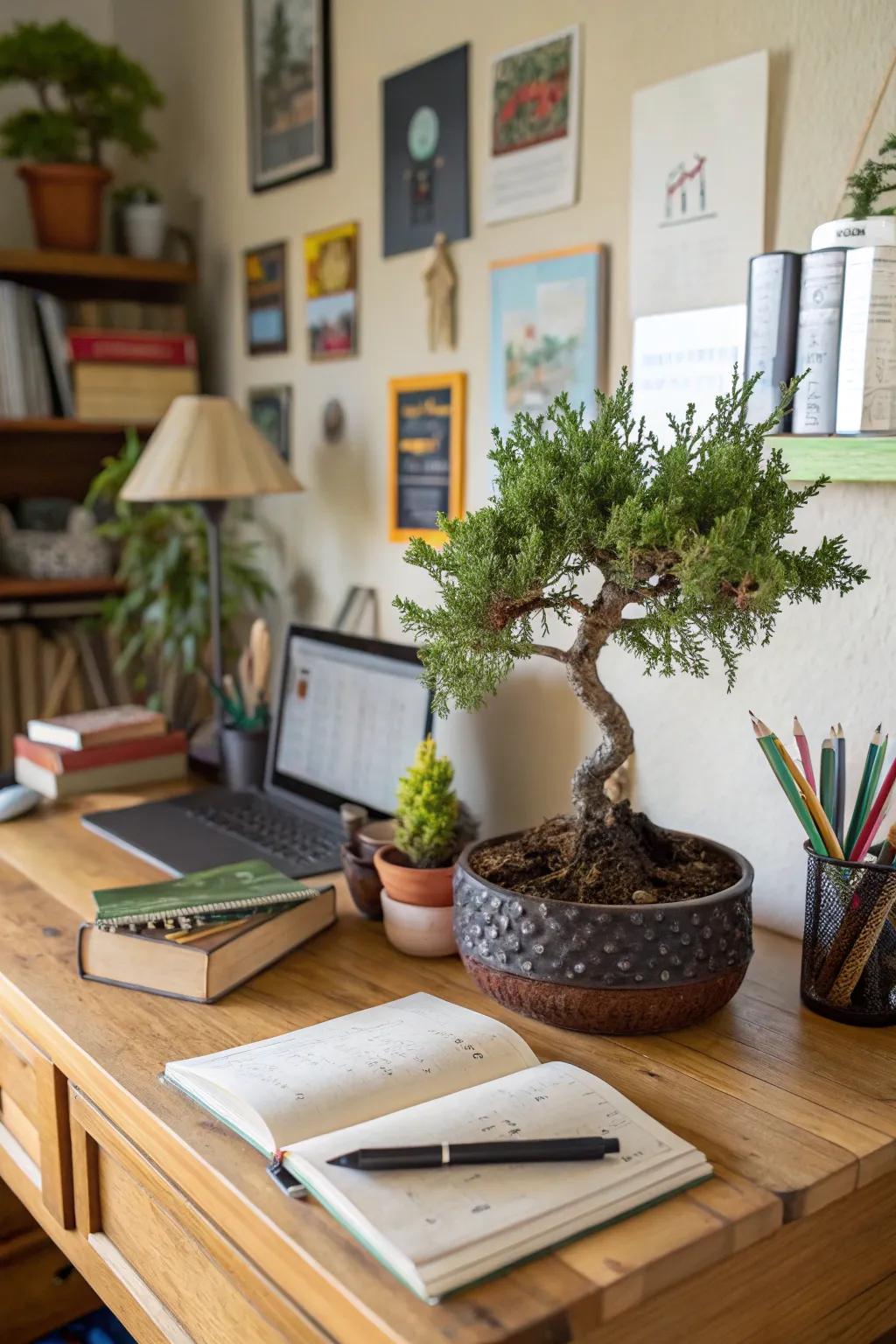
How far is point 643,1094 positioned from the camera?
3.06 ft

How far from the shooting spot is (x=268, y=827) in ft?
5.38

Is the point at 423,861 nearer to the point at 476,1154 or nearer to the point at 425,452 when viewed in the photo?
the point at 476,1154

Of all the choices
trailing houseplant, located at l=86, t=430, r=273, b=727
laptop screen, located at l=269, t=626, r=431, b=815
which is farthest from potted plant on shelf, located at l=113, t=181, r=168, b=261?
laptop screen, located at l=269, t=626, r=431, b=815

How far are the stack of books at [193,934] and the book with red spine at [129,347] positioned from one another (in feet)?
4.06

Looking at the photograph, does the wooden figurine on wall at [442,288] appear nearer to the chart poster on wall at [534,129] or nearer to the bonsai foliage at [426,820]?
the chart poster on wall at [534,129]

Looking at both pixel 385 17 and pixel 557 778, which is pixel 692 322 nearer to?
pixel 557 778

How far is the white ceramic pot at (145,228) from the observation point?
2.21 m

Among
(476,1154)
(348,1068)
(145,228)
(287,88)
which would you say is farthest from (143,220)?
(476,1154)

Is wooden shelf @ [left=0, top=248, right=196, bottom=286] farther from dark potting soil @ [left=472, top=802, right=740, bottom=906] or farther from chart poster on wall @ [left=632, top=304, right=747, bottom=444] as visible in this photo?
dark potting soil @ [left=472, top=802, right=740, bottom=906]

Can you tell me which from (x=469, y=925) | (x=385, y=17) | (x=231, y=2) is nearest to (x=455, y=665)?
(x=469, y=925)

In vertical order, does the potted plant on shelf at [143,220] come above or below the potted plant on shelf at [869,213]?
above

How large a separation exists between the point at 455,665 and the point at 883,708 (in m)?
0.46

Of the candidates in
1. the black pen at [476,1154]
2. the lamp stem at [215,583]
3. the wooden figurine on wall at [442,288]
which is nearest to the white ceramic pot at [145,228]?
the lamp stem at [215,583]

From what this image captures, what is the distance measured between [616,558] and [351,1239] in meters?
0.55
